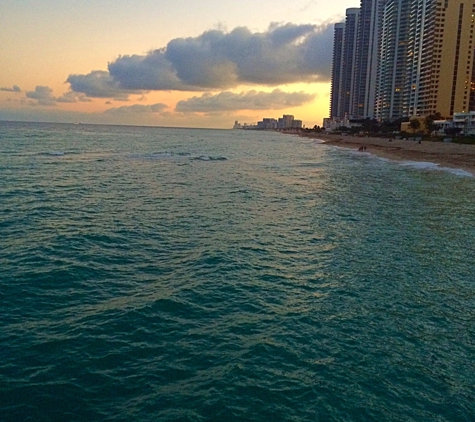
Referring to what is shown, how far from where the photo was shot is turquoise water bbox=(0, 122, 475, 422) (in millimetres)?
8773

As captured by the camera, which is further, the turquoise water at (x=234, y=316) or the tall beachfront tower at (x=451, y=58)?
the tall beachfront tower at (x=451, y=58)

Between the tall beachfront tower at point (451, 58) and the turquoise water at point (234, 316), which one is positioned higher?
the tall beachfront tower at point (451, 58)

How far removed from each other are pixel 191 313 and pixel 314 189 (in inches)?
1196

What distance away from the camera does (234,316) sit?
12.5 m

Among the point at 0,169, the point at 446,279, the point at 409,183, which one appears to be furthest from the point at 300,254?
the point at 0,169

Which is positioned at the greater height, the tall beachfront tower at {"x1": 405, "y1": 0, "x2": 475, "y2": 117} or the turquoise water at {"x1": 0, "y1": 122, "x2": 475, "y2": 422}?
the tall beachfront tower at {"x1": 405, "y1": 0, "x2": 475, "y2": 117}

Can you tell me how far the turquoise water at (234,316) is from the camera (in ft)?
28.8

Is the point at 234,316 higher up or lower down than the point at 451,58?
lower down

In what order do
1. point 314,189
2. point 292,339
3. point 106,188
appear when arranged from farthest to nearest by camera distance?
point 314,189, point 106,188, point 292,339

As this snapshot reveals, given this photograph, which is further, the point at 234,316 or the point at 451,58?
the point at 451,58

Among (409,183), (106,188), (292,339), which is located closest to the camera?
(292,339)

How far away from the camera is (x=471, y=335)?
11.6 meters

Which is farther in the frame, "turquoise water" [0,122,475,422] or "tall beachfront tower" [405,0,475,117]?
"tall beachfront tower" [405,0,475,117]

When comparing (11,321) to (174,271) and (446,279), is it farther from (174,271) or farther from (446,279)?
(446,279)
